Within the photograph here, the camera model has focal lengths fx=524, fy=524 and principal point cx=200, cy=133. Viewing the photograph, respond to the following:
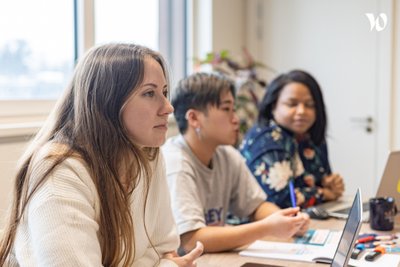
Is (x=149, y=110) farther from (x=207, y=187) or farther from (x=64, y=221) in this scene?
(x=207, y=187)

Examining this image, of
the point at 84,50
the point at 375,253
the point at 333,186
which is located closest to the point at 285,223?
the point at 375,253

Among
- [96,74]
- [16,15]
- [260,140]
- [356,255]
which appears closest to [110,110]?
[96,74]

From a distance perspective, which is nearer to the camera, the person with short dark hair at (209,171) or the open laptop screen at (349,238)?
the open laptop screen at (349,238)

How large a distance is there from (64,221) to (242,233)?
612 mm

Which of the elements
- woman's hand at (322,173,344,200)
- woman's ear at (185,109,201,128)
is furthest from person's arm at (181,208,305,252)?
woman's hand at (322,173,344,200)

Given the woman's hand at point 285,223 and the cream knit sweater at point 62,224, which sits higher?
the cream knit sweater at point 62,224

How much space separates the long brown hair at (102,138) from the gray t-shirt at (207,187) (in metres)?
0.37

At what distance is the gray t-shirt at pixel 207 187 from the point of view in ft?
5.12

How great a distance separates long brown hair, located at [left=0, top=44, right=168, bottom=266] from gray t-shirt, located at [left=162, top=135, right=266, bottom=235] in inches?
14.7

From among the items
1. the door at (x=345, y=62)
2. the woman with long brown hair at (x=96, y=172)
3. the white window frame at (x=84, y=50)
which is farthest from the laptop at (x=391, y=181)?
the door at (x=345, y=62)

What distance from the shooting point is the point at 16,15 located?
7.02 ft

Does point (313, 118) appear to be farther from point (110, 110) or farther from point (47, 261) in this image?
point (47, 261)

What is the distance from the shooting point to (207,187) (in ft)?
5.87

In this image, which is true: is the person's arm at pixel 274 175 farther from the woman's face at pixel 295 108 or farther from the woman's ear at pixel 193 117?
the woman's ear at pixel 193 117
